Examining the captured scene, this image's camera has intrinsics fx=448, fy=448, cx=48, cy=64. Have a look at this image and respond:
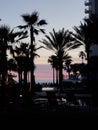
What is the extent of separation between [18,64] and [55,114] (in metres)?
46.0

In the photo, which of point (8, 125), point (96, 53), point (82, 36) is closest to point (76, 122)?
point (8, 125)

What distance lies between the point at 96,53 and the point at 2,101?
2416 inches

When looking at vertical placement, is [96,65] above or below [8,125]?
above

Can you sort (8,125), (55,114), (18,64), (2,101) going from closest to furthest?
(8,125) < (55,114) < (2,101) < (18,64)

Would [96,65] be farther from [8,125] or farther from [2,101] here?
[8,125]

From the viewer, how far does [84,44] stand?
49125 mm

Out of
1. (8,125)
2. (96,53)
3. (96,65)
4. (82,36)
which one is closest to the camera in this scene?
(8,125)

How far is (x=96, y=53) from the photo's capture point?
8431cm

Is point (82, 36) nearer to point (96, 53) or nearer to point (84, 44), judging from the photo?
point (84, 44)

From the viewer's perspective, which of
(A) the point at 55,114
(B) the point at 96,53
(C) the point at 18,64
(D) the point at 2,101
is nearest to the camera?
(A) the point at 55,114

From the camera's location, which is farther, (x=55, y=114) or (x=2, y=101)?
(x=2, y=101)

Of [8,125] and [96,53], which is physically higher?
[96,53]

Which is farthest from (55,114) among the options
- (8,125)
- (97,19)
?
(97,19)

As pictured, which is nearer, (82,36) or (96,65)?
(82,36)
